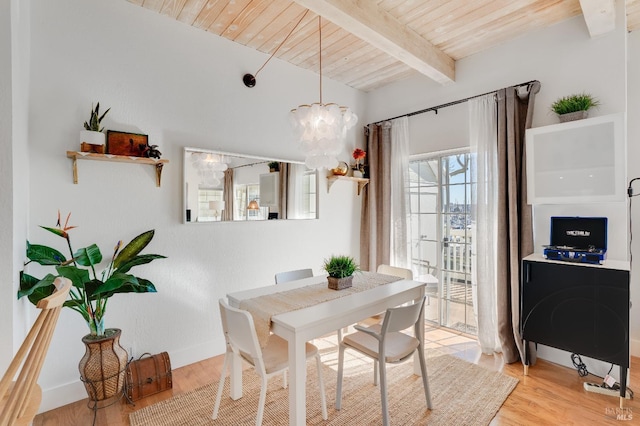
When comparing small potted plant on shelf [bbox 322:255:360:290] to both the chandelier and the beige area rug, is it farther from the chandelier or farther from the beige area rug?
the chandelier

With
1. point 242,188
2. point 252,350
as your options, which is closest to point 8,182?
point 252,350

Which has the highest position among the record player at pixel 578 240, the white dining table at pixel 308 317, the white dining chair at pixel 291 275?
the record player at pixel 578 240

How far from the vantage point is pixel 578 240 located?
7.80 ft

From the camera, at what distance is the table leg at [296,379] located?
5.24ft

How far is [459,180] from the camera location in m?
3.30

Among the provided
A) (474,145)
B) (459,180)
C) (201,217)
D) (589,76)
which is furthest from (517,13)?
(201,217)

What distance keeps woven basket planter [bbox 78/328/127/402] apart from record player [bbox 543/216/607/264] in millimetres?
3018

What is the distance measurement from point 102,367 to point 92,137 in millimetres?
1440

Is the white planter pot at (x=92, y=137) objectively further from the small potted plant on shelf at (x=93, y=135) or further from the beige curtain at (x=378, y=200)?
the beige curtain at (x=378, y=200)

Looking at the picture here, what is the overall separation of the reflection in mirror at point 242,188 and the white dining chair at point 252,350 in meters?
1.16

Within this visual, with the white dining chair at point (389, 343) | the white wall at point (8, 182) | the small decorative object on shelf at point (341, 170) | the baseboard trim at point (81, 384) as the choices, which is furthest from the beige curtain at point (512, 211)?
the white wall at point (8, 182)

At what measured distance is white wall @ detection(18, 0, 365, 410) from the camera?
2.10 metres

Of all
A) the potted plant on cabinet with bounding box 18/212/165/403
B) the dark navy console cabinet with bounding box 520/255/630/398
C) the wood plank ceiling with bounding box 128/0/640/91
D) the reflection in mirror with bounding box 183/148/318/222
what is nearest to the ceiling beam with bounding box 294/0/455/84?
the wood plank ceiling with bounding box 128/0/640/91

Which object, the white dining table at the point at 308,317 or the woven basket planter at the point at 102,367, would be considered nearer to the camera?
the white dining table at the point at 308,317
